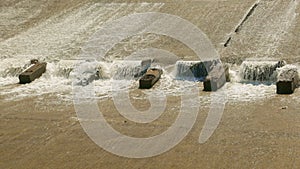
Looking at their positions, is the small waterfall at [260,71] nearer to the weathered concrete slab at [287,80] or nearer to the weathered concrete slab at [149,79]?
the weathered concrete slab at [287,80]

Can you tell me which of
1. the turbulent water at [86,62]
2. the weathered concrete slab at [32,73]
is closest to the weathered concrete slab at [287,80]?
the turbulent water at [86,62]

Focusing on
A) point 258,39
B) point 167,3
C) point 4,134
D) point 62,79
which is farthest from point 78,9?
point 4,134

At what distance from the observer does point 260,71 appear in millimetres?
11562

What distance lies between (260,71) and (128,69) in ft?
9.90

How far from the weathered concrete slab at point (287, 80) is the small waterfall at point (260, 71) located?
0.37m

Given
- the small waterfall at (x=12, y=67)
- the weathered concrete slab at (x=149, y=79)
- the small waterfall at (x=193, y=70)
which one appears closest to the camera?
the weathered concrete slab at (x=149, y=79)

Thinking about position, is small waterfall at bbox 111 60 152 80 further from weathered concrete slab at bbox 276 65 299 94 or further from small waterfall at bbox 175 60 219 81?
weathered concrete slab at bbox 276 65 299 94

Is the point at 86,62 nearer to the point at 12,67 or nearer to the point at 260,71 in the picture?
the point at 12,67

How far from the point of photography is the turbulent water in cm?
1144

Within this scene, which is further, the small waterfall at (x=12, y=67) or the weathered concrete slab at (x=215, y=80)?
the small waterfall at (x=12, y=67)

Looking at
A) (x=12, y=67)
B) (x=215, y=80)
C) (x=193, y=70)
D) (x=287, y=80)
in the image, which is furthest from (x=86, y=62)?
(x=287, y=80)

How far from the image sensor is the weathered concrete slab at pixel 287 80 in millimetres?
10328

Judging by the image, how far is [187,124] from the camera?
915 cm

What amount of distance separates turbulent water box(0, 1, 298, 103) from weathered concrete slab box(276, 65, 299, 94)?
0.27 meters
